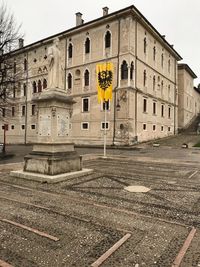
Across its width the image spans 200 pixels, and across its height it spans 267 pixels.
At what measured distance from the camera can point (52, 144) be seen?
936 cm

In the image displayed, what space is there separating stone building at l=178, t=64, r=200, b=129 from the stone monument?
43.2 m

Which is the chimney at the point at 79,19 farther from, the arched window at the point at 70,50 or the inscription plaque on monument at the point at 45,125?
the inscription plaque on monument at the point at 45,125

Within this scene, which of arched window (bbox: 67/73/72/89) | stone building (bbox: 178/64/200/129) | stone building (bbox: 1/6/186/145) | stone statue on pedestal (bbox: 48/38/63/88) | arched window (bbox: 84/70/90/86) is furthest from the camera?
stone building (bbox: 178/64/200/129)

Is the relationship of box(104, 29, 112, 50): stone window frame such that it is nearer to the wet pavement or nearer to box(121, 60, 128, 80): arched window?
box(121, 60, 128, 80): arched window

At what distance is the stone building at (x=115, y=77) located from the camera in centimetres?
3019

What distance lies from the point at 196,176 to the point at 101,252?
805cm

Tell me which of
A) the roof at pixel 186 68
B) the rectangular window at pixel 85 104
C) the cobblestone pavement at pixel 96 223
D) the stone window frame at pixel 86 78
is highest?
the roof at pixel 186 68

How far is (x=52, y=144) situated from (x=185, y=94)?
152ft

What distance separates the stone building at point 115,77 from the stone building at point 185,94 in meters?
7.88

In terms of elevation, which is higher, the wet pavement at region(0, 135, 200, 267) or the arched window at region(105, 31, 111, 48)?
the arched window at region(105, 31, 111, 48)

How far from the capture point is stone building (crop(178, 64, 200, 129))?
49.5 metres

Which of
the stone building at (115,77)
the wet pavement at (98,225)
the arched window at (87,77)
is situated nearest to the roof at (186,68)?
the stone building at (115,77)

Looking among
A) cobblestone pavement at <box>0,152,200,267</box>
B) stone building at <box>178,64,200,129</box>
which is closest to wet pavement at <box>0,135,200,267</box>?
cobblestone pavement at <box>0,152,200,267</box>

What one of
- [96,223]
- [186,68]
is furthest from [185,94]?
[96,223]
